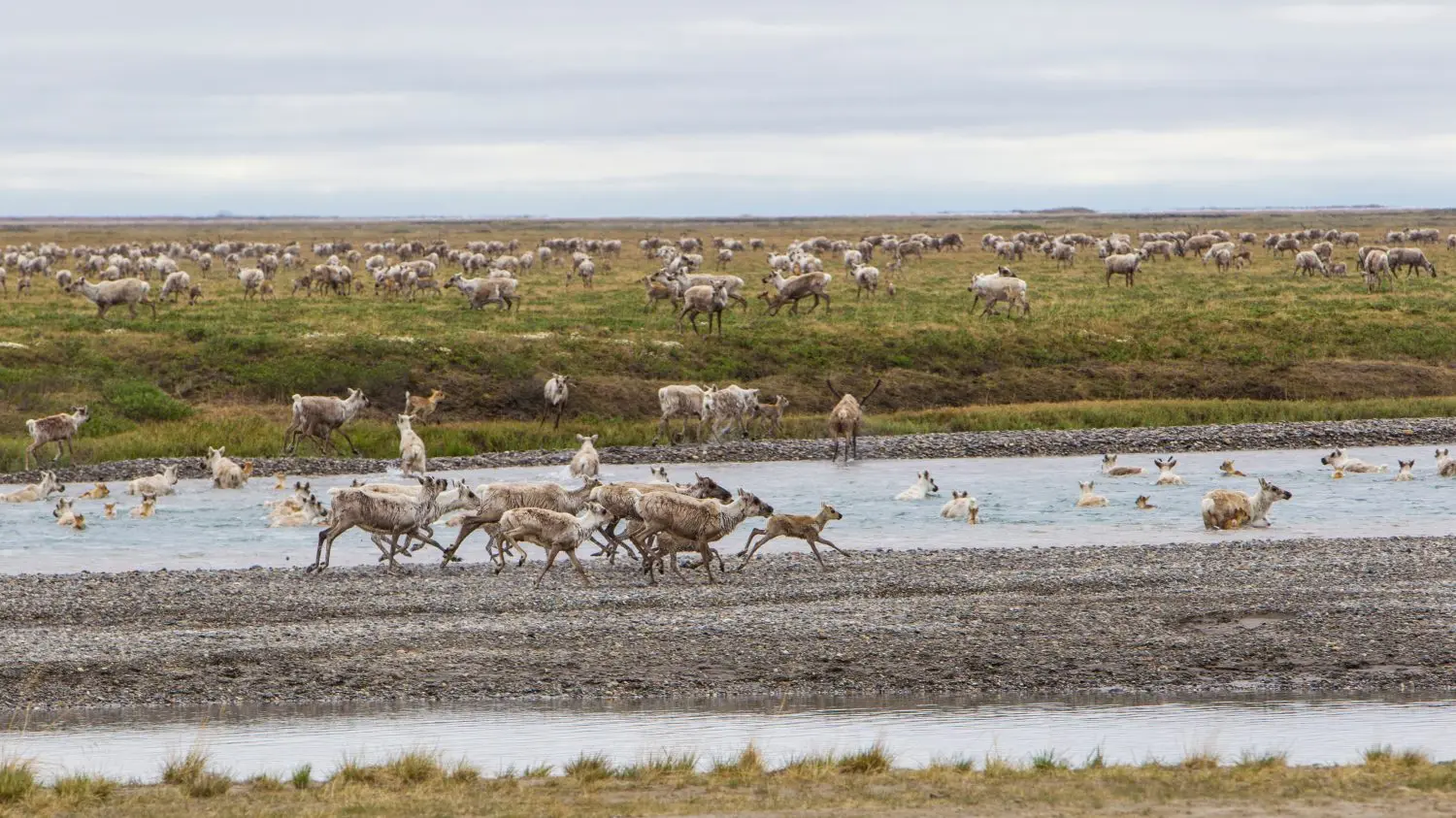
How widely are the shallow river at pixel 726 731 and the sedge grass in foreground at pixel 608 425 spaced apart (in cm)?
1913

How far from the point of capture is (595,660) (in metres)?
13.4

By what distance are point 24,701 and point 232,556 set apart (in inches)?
325

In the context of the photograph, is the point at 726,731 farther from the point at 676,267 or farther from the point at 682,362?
the point at 676,267

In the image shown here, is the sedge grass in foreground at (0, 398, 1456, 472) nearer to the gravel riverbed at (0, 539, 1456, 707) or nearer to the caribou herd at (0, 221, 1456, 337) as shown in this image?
the caribou herd at (0, 221, 1456, 337)

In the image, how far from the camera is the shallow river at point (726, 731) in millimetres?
10500

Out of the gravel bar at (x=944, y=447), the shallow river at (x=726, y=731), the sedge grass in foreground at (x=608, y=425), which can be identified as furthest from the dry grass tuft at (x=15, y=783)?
the sedge grass in foreground at (x=608, y=425)

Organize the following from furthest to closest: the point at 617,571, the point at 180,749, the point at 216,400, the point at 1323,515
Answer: the point at 216,400, the point at 1323,515, the point at 617,571, the point at 180,749

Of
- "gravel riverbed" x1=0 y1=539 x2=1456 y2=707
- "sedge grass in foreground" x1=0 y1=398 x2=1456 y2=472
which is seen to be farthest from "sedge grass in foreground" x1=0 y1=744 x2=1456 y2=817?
"sedge grass in foreground" x1=0 y1=398 x2=1456 y2=472

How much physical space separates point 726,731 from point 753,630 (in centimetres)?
309

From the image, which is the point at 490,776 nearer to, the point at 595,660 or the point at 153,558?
the point at 595,660

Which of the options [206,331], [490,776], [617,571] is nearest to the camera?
[490,776]

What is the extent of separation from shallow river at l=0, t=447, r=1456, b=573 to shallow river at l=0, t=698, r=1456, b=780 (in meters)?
8.15

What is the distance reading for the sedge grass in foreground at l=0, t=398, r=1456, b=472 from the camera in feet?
101

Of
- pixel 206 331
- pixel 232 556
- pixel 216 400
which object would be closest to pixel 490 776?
pixel 232 556
